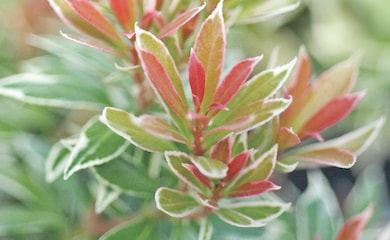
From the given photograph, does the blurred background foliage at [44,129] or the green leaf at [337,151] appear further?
the blurred background foliage at [44,129]

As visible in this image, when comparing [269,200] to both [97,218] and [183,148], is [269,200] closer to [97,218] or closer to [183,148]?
[183,148]

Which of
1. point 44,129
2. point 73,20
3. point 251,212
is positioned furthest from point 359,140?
point 44,129

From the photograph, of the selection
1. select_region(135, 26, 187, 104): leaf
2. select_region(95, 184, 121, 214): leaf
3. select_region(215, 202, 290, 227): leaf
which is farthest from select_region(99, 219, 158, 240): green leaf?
select_region(135, 26, 187, 104): leaf

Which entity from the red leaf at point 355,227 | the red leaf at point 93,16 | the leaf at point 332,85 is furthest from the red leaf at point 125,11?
the red leaf at point 355,227

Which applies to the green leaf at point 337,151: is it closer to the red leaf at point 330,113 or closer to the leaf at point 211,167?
the red leaf at point 330,113

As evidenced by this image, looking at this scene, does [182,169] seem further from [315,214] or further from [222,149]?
[315,214]
